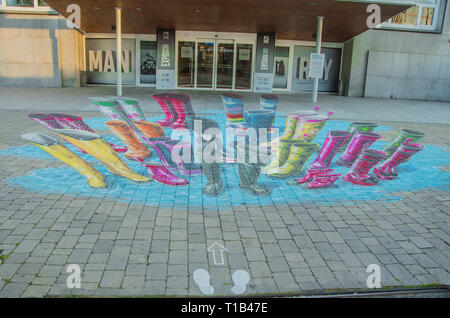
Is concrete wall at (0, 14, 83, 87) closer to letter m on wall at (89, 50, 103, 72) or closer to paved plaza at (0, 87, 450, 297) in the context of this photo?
letter m on wall at (89, 50, 103, 72)

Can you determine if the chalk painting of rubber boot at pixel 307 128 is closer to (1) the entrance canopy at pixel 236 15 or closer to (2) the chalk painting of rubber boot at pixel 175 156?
(2) the chalk painting of rubber boot at pixel 175 156

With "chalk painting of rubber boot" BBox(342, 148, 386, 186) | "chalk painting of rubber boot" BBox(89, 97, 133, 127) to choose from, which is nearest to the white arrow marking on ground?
"chalk painting of rubber boot" BBox(342, 148, 386, 186)

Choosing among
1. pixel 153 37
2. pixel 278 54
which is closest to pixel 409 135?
pixel 278 54

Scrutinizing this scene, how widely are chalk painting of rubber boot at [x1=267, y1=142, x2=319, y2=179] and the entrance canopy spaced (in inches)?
335

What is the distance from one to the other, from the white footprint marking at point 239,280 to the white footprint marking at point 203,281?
0.70 feet

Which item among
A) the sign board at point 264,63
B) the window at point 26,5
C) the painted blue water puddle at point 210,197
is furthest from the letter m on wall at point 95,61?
the painted blue water puddle at point 210,197

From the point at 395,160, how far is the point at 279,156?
2347mm

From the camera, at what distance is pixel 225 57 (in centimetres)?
1964

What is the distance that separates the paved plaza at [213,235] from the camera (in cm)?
347

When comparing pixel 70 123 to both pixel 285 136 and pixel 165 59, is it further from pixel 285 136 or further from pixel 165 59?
pixel 165 59

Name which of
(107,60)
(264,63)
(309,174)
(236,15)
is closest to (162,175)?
(309,174)

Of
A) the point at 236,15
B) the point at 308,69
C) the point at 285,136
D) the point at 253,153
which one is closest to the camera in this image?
the point at 253,153

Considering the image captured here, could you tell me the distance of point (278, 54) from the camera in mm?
20578

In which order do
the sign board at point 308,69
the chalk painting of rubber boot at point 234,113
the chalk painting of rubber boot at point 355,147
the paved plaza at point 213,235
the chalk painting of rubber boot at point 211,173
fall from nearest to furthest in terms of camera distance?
the paved plaza at point 213,235 < the chalk painting of rubber boot at point 211,173 < the chalk painting of rubber boot at point 355,147 < the chalk painting of rubber boot at point 234,113 < the sign board at point 308,69
